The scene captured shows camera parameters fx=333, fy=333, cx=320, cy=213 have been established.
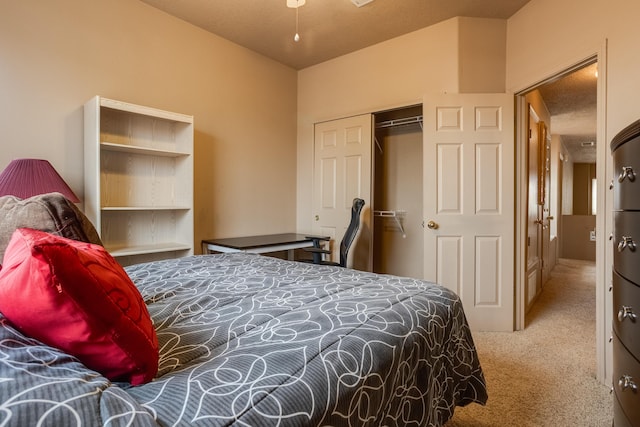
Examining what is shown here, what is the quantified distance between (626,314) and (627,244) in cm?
24

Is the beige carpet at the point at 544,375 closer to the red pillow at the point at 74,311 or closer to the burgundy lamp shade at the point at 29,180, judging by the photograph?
the red pillow at the point at 74,311

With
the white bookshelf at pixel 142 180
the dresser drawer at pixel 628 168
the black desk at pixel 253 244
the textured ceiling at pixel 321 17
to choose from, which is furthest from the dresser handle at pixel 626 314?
the white bookshelf at pixel 142 180

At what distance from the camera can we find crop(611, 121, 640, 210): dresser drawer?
109 cm

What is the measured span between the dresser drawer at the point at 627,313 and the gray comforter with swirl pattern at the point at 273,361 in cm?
54

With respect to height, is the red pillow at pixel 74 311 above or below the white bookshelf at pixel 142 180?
below

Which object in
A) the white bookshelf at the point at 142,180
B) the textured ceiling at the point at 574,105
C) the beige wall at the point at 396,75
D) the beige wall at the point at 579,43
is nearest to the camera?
the beige wall at the point at 579,43

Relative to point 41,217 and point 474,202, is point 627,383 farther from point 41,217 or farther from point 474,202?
point 41,217

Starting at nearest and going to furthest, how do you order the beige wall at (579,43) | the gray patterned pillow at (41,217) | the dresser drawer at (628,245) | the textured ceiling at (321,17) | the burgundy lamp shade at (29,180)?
the dresser drawer at (628,245) → the gray patterned pillow at (41,217) → the beige wall at (579,43) → the burgundy lamp shade at (29,180) → the textured ceiling at (321,17)

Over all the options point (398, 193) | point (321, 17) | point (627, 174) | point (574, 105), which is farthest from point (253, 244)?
point (574, 105)

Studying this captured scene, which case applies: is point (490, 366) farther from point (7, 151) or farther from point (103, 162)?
point (7, 151)

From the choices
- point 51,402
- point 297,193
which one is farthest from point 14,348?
point 297,193

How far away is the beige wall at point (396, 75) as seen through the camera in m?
3.02

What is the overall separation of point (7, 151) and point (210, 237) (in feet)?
5.47

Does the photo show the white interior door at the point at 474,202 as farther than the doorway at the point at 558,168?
No
